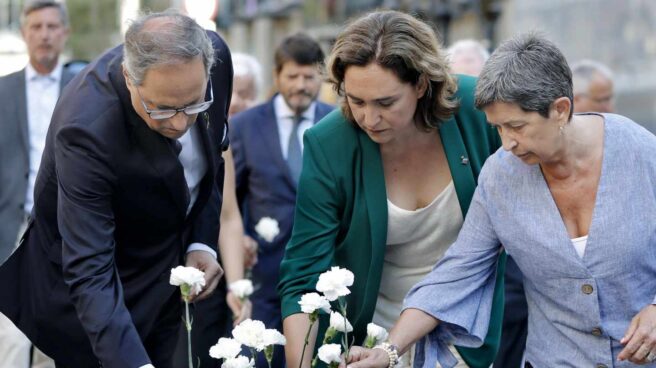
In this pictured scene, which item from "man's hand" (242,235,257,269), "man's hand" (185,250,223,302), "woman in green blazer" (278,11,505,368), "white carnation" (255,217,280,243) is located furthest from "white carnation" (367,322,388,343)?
"man's hand" (242,235,257,269)

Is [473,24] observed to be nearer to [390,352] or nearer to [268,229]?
[268,229]

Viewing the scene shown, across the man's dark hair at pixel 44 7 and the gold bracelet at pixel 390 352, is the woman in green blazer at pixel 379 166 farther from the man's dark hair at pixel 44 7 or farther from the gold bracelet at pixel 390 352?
the man's dark hair at pixel 44 7

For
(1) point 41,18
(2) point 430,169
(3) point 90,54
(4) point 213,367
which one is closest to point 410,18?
(2) point 430,169

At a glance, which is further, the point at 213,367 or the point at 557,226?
the point at 213,367

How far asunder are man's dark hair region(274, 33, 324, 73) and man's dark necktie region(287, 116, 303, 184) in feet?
1.24

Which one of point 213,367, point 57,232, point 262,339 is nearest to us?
point 262,339

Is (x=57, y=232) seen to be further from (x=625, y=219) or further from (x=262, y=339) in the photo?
(x=625, y=219)

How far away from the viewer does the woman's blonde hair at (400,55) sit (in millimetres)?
4277

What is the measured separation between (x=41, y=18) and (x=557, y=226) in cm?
483

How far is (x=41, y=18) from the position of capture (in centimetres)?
807

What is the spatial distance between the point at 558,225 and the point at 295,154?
11.4 feet

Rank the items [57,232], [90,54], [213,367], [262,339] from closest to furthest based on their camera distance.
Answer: [262,339] < [57,232] < [213,367] < [90,54]

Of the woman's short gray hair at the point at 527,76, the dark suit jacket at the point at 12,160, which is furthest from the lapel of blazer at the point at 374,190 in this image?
the dark suit jacket at the point at 12,160

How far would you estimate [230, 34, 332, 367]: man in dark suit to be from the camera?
732cm
